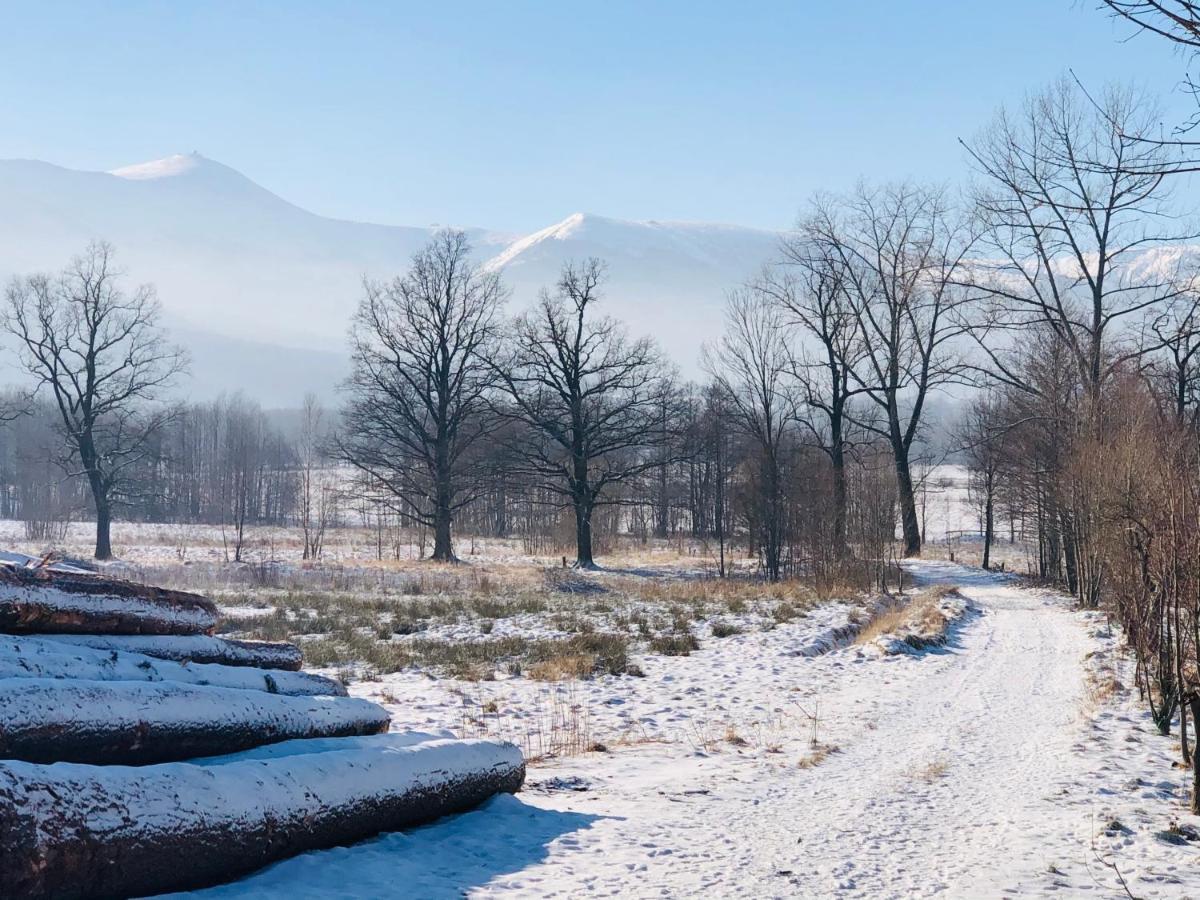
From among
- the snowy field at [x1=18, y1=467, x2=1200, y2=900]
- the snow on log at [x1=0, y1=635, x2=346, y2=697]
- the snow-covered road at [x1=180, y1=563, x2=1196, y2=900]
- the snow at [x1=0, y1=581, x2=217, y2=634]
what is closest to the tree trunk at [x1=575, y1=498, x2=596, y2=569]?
the snowy field at [x1=18, y1=467, x2=1200, y2=900]

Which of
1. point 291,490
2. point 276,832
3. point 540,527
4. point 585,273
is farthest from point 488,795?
point 291,490

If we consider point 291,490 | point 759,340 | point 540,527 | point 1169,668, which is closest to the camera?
point 1169,668

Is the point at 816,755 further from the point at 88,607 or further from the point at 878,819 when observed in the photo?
the point at 88,607

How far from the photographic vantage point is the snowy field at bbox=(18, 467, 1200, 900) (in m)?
5.45

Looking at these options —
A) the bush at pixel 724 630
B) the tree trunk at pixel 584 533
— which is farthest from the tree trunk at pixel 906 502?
the bush at pixel 724 630

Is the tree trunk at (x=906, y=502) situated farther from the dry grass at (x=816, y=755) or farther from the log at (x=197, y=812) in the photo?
the log at (x=197, y=812)

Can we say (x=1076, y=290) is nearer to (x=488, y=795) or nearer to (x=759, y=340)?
(x=759, y=340)

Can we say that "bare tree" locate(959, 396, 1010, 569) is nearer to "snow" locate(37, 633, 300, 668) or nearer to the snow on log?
"snow" locate(37, 633, 300, 668)

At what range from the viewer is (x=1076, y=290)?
113ft

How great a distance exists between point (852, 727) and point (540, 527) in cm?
4689

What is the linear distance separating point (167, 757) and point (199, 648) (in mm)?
2254

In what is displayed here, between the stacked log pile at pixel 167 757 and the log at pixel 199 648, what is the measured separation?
0.02 m

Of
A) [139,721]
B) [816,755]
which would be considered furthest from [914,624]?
[139,721]

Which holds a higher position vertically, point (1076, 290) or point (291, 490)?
point (1076, 290)
